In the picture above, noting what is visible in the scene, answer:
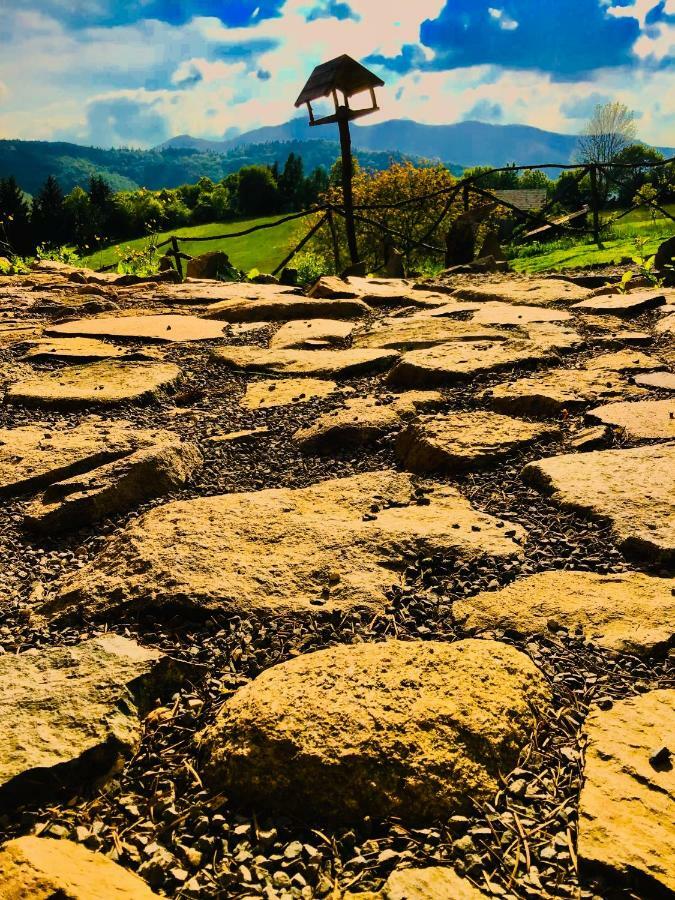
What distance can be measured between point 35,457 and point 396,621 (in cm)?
172

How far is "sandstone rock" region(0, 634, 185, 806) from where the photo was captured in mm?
1299

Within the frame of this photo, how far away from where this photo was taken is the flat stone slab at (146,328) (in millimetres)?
4732

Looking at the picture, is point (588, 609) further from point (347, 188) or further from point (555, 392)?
point (347, 188)

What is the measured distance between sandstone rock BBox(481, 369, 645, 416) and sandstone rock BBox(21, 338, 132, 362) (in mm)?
2362

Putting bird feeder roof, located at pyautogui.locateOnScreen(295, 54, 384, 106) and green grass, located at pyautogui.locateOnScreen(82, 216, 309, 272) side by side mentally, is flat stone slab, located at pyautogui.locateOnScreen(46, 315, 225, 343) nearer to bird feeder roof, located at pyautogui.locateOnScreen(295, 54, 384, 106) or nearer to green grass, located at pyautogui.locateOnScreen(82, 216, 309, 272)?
bird feeder roof, located at pyautogui.locateOnScreen(295, 54, 384, 106)

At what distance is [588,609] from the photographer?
1.76 metres

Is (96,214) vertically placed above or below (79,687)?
above

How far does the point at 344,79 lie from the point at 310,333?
7316 millimetres

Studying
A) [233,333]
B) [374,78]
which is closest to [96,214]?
[374,78]

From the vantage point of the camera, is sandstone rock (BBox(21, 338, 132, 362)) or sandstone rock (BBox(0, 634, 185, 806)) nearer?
sandstone rock (BBox(0, 634, 185, 806))

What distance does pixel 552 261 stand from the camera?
33.9ft

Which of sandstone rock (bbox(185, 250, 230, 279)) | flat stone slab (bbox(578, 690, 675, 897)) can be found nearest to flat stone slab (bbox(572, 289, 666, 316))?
flat stone slab (bbox(578, 690, 675, 897))

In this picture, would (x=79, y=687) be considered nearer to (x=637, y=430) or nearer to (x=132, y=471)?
(x=132, y=471)

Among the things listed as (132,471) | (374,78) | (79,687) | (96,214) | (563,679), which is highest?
(96,214)
